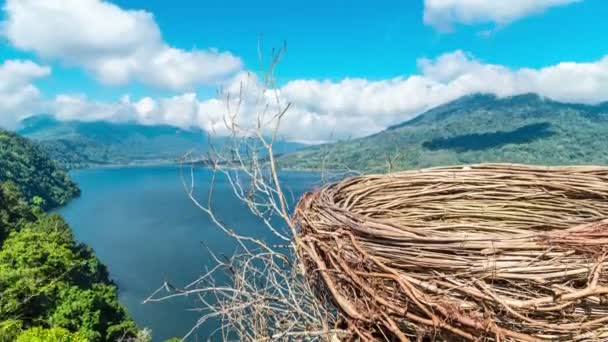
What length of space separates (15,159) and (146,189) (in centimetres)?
3331

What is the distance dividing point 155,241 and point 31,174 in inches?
1570

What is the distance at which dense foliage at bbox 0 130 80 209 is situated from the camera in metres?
70.4

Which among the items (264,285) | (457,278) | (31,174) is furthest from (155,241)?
(457,278)

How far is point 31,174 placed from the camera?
7519 cm

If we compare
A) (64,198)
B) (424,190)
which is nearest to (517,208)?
(424,190)

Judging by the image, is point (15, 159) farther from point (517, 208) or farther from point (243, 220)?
point (517, 208)

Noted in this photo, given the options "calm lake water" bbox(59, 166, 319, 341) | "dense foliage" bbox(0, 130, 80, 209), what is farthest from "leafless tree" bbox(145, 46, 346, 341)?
"dense foliage" bbox(0, 130, 80, 209)

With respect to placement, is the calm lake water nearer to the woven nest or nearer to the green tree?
the green tree

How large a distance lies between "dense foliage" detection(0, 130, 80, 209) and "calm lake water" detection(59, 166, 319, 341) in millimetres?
3008

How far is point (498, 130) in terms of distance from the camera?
106000 mm

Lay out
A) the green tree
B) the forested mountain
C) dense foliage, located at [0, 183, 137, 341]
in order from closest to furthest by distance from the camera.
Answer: the green tree
the forested mountain
dense foliage, located at [0, 183, 137, 341]

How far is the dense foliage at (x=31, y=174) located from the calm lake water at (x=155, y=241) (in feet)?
9.87

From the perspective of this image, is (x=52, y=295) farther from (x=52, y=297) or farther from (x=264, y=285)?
(x=264, y=285)

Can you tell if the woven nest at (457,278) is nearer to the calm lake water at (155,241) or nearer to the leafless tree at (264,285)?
the leafless tree at (264,285)
